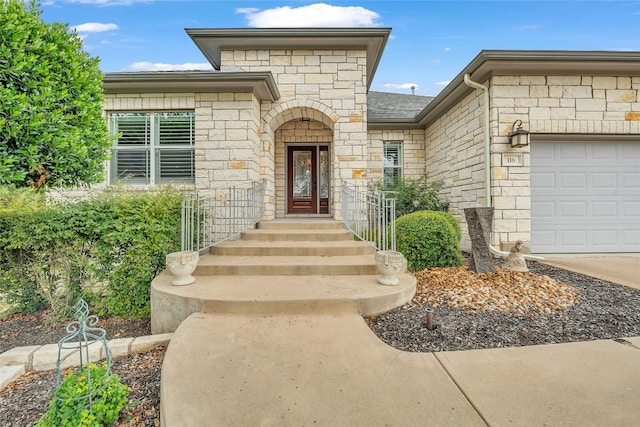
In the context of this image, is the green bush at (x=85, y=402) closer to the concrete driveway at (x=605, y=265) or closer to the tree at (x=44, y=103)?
the tree at (x=44, y=103)

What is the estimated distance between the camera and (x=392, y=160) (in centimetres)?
894

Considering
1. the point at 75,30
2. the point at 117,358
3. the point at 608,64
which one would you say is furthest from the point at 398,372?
the point at 608,64

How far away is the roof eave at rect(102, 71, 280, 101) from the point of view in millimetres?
5453

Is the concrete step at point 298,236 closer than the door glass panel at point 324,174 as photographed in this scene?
Yes

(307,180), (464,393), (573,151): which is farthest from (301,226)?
(573,151)

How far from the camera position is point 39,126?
3287mm

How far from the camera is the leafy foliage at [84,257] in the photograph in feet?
11.0

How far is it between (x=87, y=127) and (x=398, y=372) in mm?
4845

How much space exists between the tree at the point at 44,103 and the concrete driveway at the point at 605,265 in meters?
7.75

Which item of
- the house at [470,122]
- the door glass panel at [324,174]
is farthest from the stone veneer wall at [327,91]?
the door glass panel at [324,174]

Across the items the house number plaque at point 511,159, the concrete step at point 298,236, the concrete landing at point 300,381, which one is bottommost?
the concrete landing at point 300,381

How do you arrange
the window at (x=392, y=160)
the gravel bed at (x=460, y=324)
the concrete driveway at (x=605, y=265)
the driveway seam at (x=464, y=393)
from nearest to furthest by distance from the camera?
the driveway seam at (x=464, y=393), the gravel bed at (x=460, y=324), the concrete driveway at (x=605, y=265), the window at (x=392, y=160)

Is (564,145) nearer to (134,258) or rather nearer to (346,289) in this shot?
(346,289)

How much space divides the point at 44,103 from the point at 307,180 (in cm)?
553
